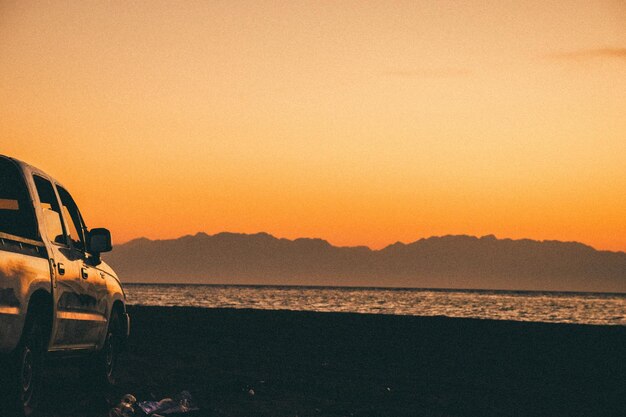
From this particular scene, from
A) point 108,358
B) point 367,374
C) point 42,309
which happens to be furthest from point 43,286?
point 367,374

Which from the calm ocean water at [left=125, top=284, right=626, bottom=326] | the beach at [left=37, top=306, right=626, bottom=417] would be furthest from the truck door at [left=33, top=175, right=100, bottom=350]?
the calm ocean water at [left=125, top=284, right=626, bottom=326]

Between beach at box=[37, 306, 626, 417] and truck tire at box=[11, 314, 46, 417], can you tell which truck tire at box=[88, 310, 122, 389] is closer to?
beach at box=[37, 306, 626, 417]

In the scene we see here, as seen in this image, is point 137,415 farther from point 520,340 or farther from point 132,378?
point 520,340

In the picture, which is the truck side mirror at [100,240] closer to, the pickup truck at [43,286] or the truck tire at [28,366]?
the pickup truck at [43,286]

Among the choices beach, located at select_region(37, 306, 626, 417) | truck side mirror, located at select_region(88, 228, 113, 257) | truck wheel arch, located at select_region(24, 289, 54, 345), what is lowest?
beach, located at select_region(37, 306, 626, 417)

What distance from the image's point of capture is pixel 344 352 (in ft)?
64.4

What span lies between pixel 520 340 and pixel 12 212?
674 inches

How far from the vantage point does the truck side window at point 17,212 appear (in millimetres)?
8758

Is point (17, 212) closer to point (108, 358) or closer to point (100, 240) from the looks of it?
point (100, 240)

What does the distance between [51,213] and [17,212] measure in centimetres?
49

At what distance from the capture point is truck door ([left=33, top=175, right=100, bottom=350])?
9008 mm

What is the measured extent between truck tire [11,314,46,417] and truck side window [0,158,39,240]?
2.75 feet

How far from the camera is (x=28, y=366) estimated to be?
850 centimetres

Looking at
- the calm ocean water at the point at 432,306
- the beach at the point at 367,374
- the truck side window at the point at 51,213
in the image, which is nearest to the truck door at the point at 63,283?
the truck side window at the point at 51,213
